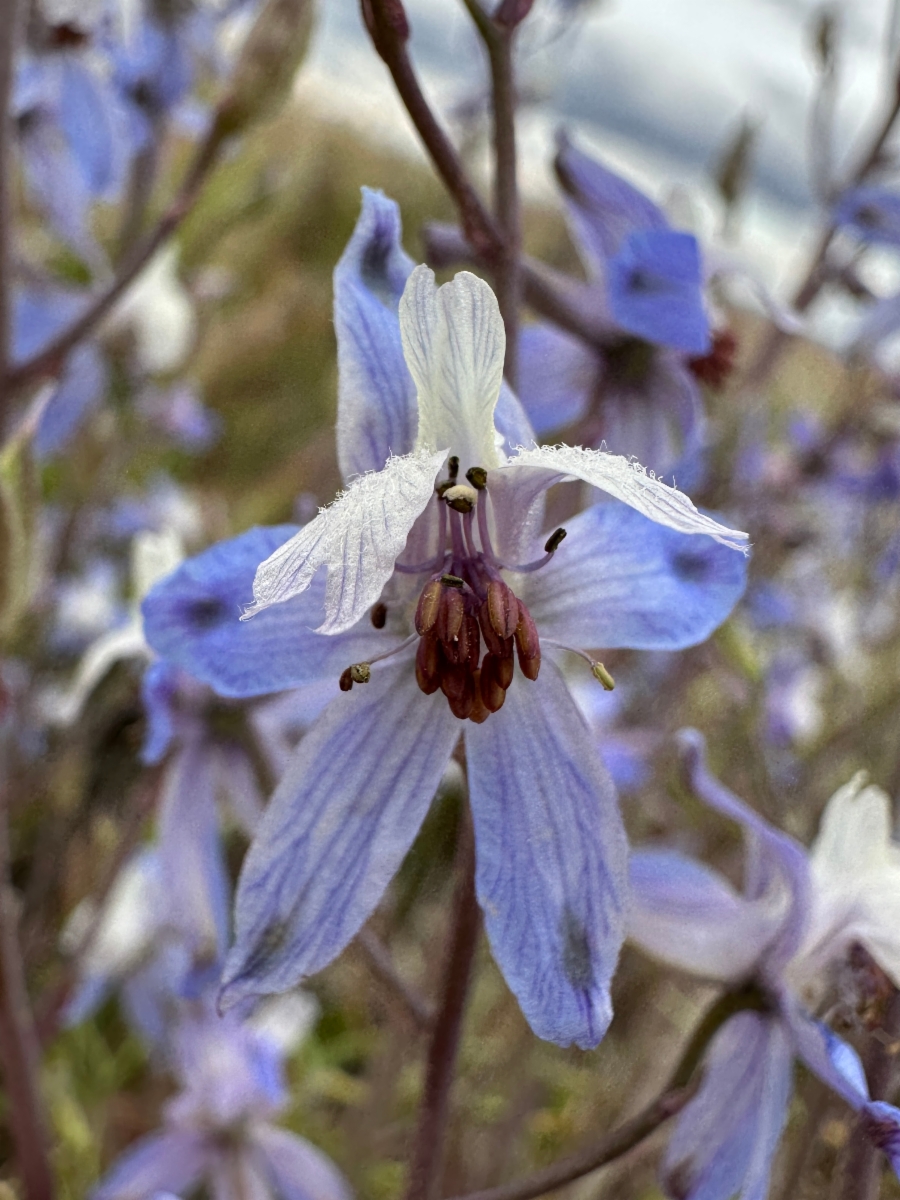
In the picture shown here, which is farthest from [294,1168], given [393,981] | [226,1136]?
[393,981]

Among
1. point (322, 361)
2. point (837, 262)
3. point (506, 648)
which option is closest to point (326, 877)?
point (506, 648)

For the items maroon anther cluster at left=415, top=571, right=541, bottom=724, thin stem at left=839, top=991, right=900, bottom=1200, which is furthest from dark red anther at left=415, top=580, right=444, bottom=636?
thin stem at left=839, top=991, right=900, bottom=1200

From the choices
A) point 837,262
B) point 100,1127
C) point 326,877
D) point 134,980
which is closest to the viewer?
point 326,877

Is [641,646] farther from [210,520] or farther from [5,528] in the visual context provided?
[210,520]

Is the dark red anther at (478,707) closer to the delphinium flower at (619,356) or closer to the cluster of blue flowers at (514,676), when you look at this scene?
the cluster of blue flowers at (514,676)

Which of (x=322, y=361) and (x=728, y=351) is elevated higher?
(x=728, y=351)

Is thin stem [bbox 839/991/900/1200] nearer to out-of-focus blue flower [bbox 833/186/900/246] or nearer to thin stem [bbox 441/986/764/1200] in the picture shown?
thin stem [bbox 441/986/764/1200]

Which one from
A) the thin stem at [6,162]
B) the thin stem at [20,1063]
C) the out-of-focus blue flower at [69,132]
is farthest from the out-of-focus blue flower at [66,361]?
the thin stem at [20,1063]
